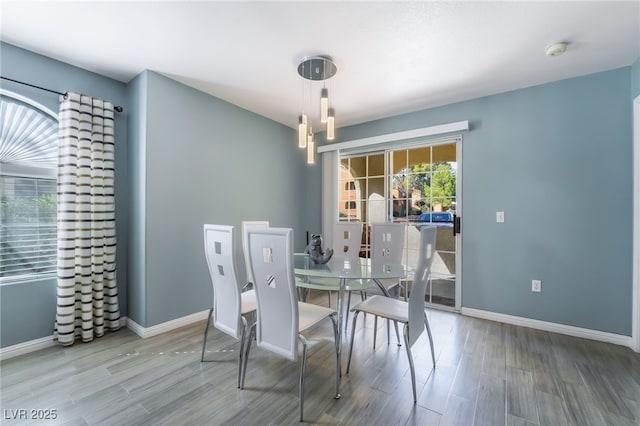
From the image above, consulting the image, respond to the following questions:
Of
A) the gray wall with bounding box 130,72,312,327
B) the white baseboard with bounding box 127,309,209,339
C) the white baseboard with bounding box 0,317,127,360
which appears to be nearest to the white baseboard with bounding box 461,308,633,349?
the gray wall with bounding box 130,72,312,327

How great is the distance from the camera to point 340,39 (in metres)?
1.98

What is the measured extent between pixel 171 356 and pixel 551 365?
9.86 ft

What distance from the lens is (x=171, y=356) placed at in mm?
2115

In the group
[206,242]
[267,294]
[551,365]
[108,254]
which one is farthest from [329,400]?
[108,254]

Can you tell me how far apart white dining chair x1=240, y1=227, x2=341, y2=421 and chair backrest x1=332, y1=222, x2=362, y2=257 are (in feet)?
4.78

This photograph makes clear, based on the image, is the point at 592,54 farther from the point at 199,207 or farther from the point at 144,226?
the point at 144,226

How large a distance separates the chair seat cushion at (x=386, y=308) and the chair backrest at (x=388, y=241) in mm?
Answer: 608

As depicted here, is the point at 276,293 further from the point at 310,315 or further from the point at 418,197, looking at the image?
the point at 418,197

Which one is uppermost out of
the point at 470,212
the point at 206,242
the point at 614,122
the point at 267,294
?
the point at 614,122

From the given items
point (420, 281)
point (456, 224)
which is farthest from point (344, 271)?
point (456, 224)

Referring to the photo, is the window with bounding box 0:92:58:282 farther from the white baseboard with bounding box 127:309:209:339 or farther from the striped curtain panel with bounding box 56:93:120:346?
the white baseboard with bounding box 127:309:209:339

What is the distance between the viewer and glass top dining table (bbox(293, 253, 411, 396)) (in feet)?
5.92

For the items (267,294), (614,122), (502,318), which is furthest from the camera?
(502,318)

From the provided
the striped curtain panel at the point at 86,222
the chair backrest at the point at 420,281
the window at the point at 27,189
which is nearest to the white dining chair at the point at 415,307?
the chair backrest at the point at 420,281
